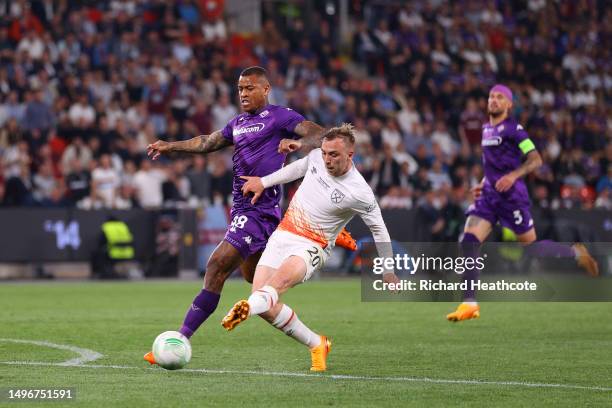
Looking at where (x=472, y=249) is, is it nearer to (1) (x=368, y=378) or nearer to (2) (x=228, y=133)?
(2) (x=228, y=133)

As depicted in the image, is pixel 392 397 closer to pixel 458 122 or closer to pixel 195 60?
pixel 195 60

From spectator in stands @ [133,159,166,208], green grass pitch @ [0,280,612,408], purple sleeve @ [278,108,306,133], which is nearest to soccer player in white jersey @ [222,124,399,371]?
green grass pitch @ [0,280,612,408]

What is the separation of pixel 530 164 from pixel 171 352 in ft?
20.7

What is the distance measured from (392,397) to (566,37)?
28.7 metres

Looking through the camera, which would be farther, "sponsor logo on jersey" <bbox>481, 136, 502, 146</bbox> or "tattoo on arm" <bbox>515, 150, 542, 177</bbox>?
"sponsor logo on jersey" <bbox>481, 136, 502, 146</bbox>

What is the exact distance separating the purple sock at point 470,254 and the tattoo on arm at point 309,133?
4517 mm

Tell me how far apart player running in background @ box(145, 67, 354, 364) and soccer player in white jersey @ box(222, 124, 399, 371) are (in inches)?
15.1

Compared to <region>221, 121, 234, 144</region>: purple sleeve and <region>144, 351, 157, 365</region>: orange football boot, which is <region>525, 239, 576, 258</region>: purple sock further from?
<region>144, 351, 157, 365</region>: orange football boot

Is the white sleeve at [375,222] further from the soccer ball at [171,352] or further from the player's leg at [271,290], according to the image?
the soccer ball at [171,352]

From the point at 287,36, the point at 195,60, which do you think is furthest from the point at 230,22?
the point at 195,60

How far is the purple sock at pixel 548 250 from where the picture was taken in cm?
2056

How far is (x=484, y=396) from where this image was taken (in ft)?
26.3

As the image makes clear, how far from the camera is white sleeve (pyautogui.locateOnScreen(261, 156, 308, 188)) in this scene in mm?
9656

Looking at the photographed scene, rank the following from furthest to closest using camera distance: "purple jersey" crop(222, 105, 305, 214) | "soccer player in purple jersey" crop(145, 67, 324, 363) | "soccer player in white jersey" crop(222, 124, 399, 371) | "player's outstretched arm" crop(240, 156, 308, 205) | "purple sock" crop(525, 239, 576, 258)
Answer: "purple sock" crop(525, 239, 576, 258) → "purple jersey" crop(222, 105, 305, 214) → "soccer player in purple jersey" crop(145, 67, 324, 363) → "player's outstretched arm" crop(240, 156, 308, 205) → "soccer player in white jersey" crop(222, 124, 399, 371)
